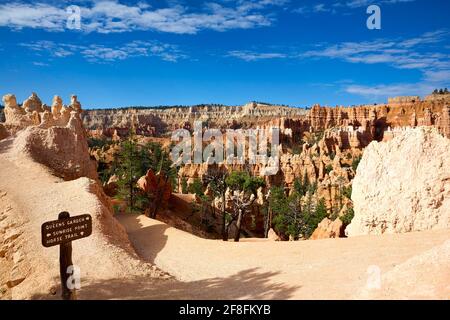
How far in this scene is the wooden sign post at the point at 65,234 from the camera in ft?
26.9

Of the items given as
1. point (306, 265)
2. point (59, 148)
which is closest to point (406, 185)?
point (306, 265)

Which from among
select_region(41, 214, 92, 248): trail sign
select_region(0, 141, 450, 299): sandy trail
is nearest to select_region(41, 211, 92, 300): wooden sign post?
select_region(41, 214, 92, 248): trail sign

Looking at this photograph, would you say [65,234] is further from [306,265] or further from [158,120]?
[158,120]

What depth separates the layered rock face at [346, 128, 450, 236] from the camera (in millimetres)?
13516

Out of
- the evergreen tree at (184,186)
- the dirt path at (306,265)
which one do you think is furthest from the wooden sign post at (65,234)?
the evergreen tree at (184,186)

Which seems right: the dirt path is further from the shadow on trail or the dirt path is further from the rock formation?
the rock formation

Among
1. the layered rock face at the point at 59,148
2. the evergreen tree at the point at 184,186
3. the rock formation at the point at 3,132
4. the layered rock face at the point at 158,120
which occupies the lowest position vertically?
the evergreen tree at the point at 184,186

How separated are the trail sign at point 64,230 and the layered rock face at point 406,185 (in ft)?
33.9

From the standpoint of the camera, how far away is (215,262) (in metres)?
13.8

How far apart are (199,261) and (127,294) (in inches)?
161

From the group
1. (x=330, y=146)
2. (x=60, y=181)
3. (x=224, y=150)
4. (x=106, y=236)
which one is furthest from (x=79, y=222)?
(x=330, y=146)

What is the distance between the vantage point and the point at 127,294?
10289 mm

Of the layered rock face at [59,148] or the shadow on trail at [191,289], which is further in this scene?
the layered rock face at [59,148]

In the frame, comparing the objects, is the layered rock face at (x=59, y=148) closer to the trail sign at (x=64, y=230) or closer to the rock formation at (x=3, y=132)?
the rock formation at (x=3, y=132)
